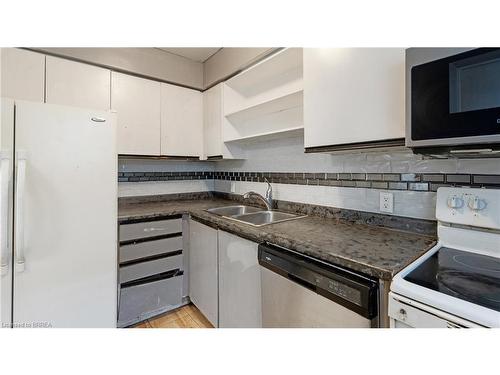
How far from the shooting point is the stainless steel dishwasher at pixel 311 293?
837 millimetres

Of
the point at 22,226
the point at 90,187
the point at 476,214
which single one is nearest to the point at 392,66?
the point at 476,214

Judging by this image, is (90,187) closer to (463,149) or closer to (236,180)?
(236,180)

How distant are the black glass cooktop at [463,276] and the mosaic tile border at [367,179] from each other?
1.07 ft

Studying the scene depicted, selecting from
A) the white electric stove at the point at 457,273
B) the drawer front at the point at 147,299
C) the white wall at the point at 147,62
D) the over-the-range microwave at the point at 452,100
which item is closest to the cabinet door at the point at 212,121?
the white wall at the point at 147,62

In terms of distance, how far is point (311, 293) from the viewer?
1005mm

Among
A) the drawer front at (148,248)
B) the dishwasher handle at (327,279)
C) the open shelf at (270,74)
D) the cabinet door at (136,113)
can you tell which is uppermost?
the open shelf at (270,74)

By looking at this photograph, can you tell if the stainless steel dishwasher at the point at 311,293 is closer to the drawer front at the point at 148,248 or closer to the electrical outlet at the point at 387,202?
the electrical outlet at the point at 387,202

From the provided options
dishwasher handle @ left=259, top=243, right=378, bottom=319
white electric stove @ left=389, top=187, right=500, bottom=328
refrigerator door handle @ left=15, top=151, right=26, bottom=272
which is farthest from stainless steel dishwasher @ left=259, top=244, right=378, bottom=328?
refrigerator door handle @ left=15, top=151, right=26, bottom=272

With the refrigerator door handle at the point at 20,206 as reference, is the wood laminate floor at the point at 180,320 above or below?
below

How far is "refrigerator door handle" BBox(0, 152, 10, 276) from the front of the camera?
112 cm

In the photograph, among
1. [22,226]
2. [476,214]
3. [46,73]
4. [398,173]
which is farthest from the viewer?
[46,73]

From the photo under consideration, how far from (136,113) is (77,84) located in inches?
17.3
